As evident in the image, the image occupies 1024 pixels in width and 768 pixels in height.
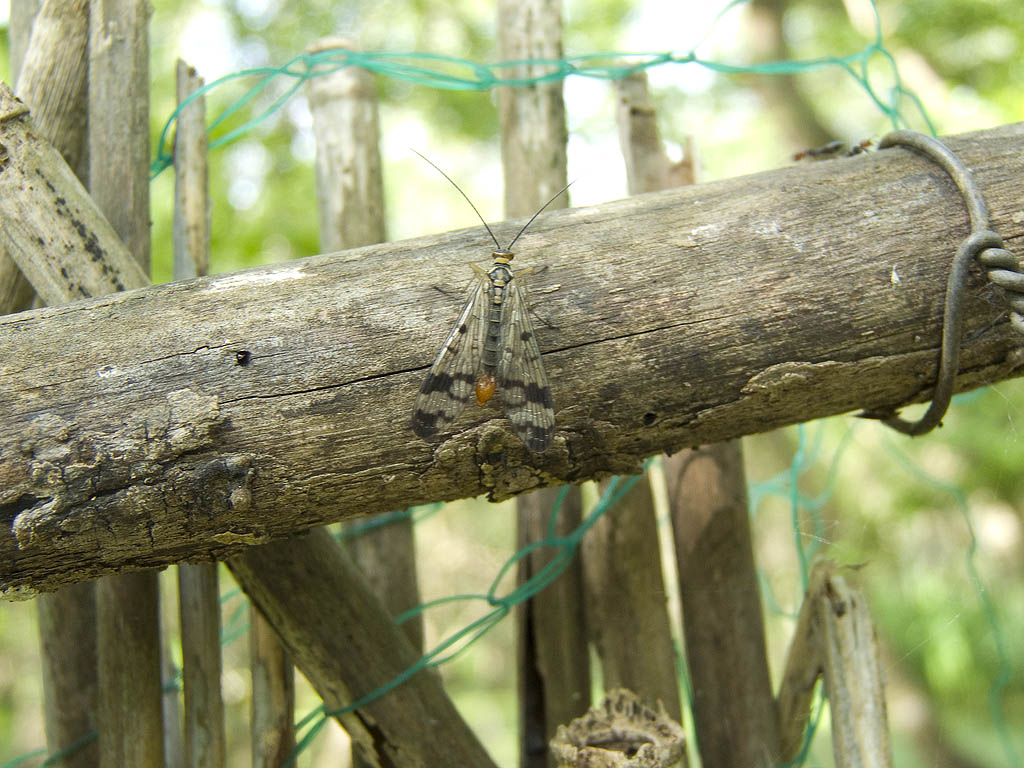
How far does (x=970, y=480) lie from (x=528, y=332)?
668cm

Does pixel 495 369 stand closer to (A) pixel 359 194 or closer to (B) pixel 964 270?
(B) pixel 964 270

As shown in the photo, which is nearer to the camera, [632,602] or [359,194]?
[632,602]

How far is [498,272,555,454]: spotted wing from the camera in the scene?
1.44 m

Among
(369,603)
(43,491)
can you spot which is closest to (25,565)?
(43,491)

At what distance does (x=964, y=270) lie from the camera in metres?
1.48

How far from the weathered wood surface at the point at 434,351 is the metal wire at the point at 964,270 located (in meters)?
0.04

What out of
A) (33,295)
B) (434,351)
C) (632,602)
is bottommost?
(632,602)

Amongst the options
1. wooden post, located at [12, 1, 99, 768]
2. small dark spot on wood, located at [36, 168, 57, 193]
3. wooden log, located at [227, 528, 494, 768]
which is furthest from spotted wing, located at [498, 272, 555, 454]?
wooden post, located at [12, 1, 99, 768]

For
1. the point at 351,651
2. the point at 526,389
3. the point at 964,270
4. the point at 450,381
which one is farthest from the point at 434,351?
the point at 964,270

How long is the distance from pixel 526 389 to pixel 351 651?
0.86 metres

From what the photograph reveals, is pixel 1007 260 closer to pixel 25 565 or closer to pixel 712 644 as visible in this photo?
pixel 712 644

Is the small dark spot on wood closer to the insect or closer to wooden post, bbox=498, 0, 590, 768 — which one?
the insect

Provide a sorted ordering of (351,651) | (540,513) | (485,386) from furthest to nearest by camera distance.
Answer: (540,513) → (351,651) → (485,386)

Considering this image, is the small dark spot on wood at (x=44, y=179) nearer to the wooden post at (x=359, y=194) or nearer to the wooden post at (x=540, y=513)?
the wooden post at (x=359, y=194)
